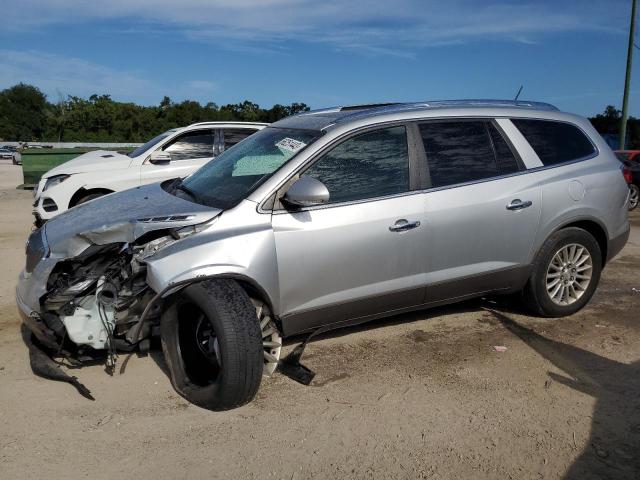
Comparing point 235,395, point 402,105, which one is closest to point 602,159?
point 402,105

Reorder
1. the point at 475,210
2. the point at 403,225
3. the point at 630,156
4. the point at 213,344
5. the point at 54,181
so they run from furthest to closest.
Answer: the point at 630,156 < the point at 54,181 < the point at 475,210 < the point at 403,225 < the point at 213,344

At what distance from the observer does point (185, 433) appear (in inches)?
133

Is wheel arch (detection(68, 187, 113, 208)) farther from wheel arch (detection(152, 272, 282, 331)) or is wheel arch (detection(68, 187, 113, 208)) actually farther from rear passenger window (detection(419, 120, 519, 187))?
rear passenger window (detection(419, 120, 519, 187))

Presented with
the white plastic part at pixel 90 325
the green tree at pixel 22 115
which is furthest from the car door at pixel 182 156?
the green tree at pixel 22 115

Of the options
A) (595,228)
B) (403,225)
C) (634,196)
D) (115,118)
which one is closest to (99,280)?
(403,225)

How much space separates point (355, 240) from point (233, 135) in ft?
18.8

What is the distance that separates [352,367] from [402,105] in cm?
214

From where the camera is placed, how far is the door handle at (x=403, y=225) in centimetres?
414

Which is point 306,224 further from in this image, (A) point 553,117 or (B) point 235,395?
(A) point 553,117

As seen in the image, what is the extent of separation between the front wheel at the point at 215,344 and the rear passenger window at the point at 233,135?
18.5ft

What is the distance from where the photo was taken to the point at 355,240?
13.2 ft

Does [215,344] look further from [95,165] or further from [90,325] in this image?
[95,165]

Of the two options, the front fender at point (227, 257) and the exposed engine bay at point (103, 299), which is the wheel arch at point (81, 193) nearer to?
the exposed engine bay at point (103, 299)

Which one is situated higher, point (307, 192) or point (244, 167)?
point (244, 167)
